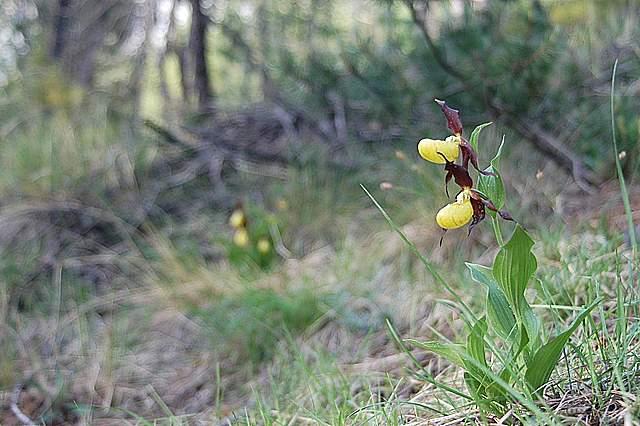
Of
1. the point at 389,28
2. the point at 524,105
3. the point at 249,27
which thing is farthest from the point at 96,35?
the point at 524,105

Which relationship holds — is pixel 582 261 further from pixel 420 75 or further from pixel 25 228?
pixel 25 228

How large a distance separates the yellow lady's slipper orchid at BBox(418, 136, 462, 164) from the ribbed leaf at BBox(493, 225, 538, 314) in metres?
0.14

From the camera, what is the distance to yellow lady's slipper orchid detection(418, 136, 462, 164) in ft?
2.81

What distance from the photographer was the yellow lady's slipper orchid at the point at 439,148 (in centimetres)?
86

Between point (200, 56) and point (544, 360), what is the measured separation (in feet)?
10.1

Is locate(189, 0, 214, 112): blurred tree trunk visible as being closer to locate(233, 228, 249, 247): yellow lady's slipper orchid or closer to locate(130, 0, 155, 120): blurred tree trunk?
locate(130, 0, 155, 120): blurred tree trunk

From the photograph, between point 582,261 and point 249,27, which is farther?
point 249,27

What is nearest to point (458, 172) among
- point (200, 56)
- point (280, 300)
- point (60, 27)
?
point (280, 300)

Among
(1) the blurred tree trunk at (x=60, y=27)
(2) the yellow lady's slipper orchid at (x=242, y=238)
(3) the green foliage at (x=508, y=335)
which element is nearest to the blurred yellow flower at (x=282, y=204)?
(2) the yellow lady's slipper orchid at (x=242, y=238)

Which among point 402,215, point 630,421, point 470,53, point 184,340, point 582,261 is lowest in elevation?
point 184,340

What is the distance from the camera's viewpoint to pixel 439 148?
2.84 ft

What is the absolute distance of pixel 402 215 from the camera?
2.28m

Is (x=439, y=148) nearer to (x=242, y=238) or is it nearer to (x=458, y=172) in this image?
(x=458, y=172)

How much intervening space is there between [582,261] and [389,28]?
4.44ft
